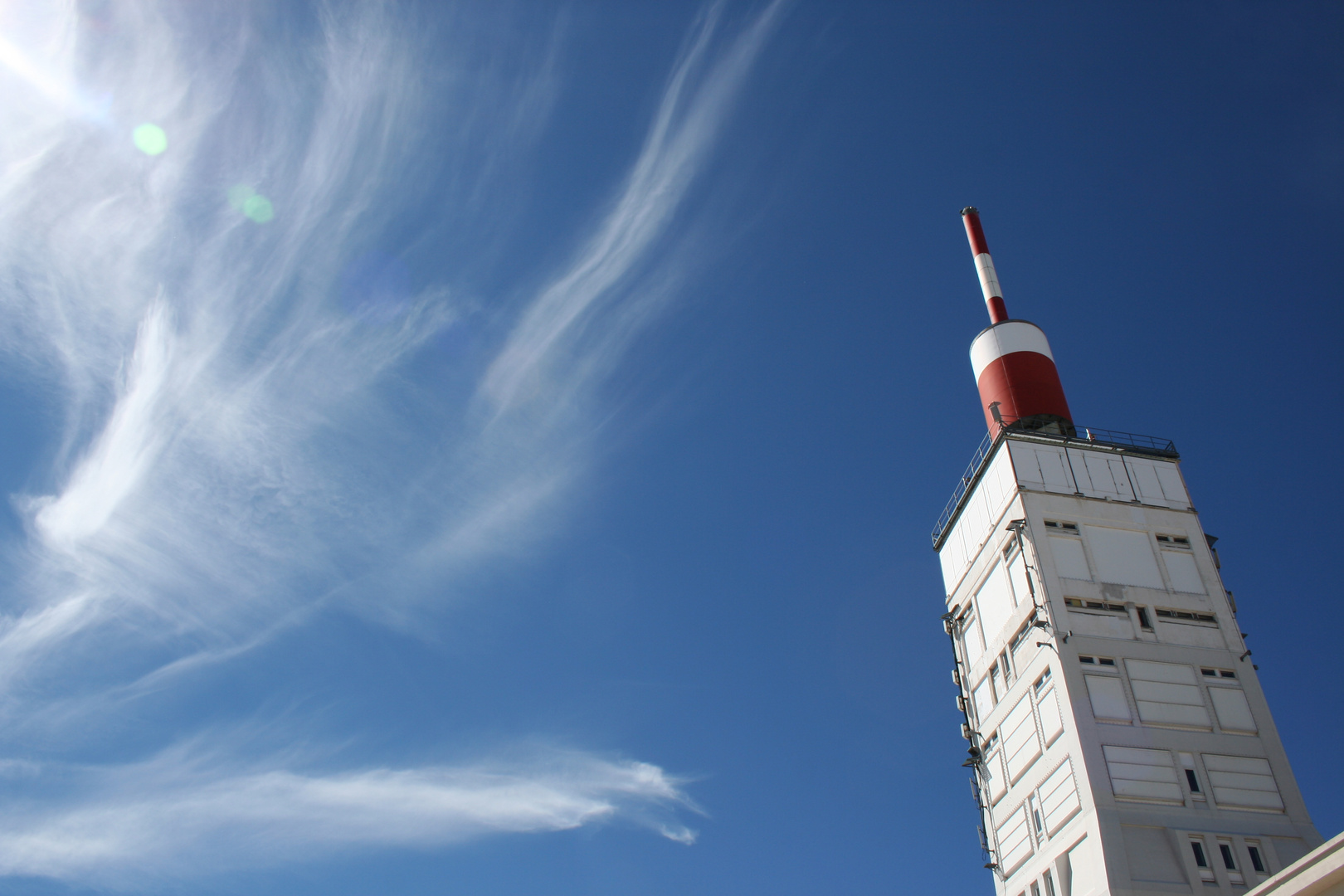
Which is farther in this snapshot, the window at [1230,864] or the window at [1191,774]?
the window at [1191,774]

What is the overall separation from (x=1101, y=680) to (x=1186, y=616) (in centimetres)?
636

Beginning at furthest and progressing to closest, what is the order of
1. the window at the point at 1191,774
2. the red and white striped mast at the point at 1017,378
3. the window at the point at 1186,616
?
the red and white striped mast at the point at 1017,378 < the window at the point at 1186,616 < the window at the point at 1191,774

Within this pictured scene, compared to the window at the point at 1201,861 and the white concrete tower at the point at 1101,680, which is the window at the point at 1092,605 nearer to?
the white concrete tower at the point at 1101,680

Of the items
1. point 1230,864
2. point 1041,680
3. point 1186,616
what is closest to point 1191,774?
point 1230,864

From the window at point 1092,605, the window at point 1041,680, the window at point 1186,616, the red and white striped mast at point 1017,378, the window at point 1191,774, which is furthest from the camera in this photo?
the red and white striped mast at point 1017,378

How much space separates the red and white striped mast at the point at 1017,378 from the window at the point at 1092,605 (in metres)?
10.1

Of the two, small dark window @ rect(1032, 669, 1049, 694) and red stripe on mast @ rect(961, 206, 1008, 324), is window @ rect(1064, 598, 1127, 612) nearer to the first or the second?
small dark window @ rect(1032, 669, 1049, 694)

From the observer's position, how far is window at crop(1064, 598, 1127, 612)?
1521 inches

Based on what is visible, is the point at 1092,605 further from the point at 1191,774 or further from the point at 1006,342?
the point at 1006,342

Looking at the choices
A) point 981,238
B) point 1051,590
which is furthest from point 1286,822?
point 981,238

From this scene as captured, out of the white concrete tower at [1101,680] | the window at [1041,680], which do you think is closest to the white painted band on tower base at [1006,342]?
the white concrete tower at [1101,680]

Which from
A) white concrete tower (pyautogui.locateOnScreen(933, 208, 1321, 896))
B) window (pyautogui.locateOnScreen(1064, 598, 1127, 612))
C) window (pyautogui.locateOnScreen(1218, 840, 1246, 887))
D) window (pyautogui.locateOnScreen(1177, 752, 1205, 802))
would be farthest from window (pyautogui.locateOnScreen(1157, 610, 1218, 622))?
window (pyautogui.locateOnScreen(1218, 840, 1246, 887))

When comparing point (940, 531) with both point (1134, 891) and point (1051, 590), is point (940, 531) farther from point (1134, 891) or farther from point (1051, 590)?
point (1134, 891)

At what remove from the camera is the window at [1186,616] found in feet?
129
